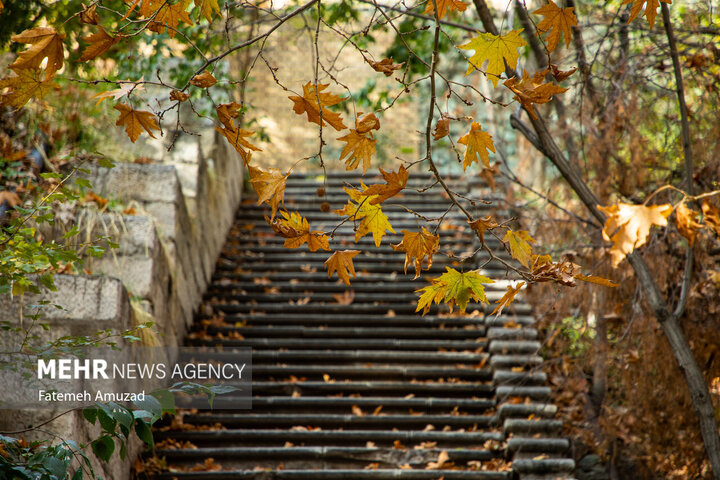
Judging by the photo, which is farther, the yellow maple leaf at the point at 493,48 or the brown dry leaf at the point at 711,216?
the brown dry leaf at the point at 711,216

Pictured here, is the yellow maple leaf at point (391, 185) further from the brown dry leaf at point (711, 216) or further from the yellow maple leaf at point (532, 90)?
the brown dry leaf at point (711, 216)

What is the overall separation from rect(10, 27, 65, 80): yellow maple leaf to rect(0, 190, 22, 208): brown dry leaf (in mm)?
2871

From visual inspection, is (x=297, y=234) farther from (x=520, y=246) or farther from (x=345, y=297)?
(x=345, y=297)

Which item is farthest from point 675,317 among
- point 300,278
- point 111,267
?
point 300,278

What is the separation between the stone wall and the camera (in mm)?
3941

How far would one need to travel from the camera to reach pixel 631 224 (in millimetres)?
1557

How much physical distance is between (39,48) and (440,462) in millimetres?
3860

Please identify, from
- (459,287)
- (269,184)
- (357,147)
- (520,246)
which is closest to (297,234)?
(269,184)

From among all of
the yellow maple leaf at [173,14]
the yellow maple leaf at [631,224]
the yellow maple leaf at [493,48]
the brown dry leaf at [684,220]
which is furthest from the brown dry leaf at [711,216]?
the yellow maple leaf at [173,14]

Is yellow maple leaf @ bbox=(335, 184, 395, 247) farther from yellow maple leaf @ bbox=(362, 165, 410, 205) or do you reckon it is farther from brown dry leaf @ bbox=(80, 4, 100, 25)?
brown dry leaf @ bbox=(80, 4, 100, 25)

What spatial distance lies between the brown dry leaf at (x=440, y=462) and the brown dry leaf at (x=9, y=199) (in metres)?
3.22

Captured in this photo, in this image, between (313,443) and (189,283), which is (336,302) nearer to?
(189,283)

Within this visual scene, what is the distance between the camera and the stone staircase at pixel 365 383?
15.7ft

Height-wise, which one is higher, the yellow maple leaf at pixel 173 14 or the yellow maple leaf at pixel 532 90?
the yellow maple leaf at pixel 173 14
